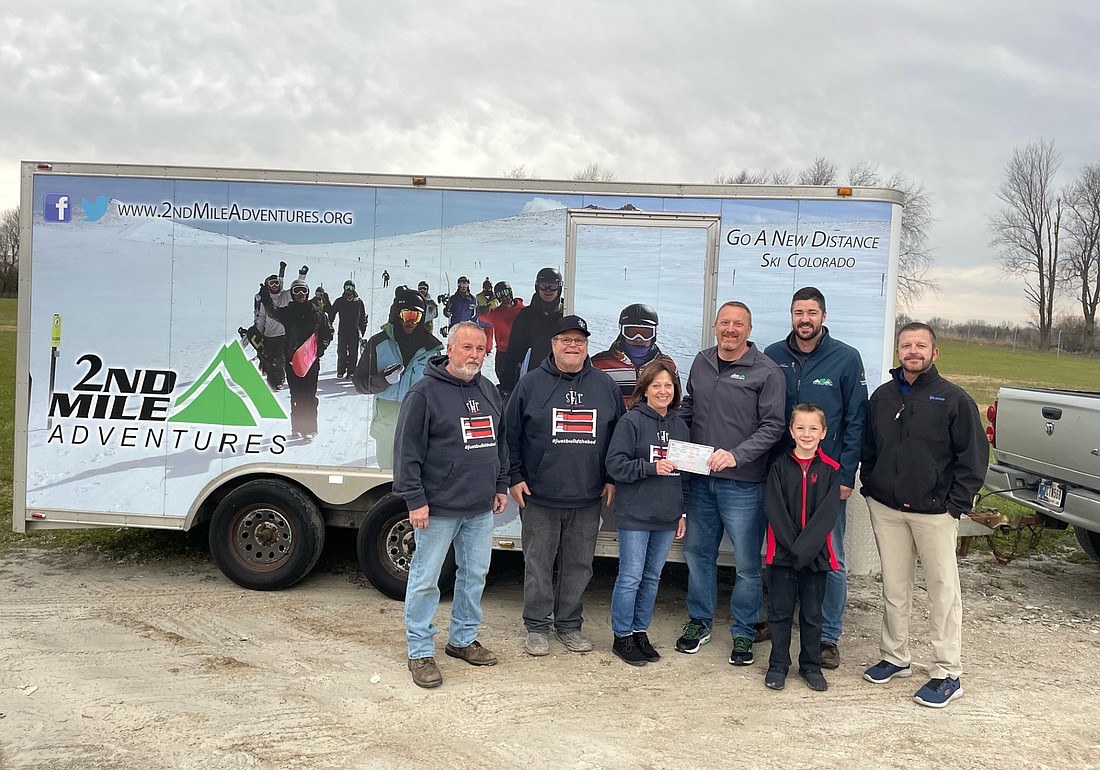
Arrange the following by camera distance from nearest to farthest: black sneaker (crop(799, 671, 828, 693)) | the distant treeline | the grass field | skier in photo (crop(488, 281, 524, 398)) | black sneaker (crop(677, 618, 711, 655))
Result: black sneaker (crop(799, 671, 828, 693)), black sneaker (crop(677, 618, 711, 655)), skier in photo (crop(488, 281, 524, 398)), the grass field, the distant treeline

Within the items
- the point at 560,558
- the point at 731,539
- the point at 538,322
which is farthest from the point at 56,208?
the point at 731,539

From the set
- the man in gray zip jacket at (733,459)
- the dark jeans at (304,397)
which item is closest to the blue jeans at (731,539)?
the man in gray zip jacket at (733,459)

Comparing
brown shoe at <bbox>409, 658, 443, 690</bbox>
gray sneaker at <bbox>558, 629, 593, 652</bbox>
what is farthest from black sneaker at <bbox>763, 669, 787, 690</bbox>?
brown shoe at <bbox>409, 658, 443, 690</bbox>

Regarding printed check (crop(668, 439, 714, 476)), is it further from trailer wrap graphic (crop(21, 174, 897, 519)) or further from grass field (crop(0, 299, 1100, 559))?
grass field (crop(0, 299, 1100, 559))

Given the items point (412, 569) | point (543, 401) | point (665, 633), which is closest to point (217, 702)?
point (412, 569)

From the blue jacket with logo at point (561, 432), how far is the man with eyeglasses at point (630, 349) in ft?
1.49

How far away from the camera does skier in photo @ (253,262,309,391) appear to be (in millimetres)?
5211

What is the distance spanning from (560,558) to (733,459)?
119 centimetres

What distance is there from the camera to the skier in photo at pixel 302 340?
17.1 feet

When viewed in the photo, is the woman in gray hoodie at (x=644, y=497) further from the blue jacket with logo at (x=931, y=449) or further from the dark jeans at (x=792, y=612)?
the blue jacket with logo at (x=931, y=449)

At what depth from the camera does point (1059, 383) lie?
25250 mm

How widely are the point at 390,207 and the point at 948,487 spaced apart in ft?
11.8

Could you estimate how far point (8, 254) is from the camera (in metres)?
50.4

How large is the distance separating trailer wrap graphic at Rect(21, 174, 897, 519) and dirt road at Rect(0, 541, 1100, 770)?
95cm
